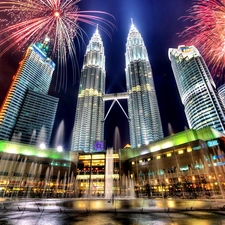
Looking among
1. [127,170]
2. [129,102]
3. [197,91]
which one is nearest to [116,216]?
[127,170]

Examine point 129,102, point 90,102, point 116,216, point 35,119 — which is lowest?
point 116,216

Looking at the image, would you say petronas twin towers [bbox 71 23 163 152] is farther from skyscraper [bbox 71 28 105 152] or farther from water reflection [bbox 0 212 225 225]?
water reflection [bbox 0 212 225 225]

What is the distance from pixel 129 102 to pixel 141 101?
1383 centimetres

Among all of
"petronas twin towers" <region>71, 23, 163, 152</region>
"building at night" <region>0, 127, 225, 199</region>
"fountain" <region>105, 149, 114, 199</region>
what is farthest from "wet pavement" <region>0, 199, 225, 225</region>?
"petronas twin towers" <region>71, 23, 163, 152</region>

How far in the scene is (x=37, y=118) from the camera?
141750 mm

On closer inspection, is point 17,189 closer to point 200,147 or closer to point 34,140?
point 200,147

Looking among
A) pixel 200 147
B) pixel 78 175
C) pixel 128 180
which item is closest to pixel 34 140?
pixel 78 175

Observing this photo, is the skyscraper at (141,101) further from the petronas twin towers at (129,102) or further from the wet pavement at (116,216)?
the wet pavement at (116,216)

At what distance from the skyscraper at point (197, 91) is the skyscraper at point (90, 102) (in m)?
80.6

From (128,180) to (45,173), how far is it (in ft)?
138

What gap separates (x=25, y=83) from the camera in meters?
A: 144

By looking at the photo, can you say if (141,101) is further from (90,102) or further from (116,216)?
(116,216)

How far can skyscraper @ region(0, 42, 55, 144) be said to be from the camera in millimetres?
122250

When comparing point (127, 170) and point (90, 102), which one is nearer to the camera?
point (127, 170)
